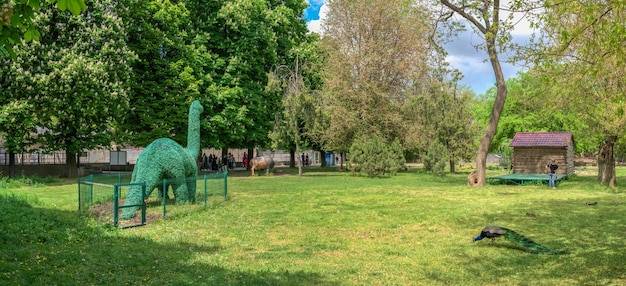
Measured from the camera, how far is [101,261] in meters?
7.93

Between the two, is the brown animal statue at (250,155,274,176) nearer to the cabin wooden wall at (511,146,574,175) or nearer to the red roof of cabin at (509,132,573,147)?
the red roof of cabin at (509,132,573,147)

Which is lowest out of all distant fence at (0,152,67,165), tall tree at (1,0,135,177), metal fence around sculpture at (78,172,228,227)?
metal fence around sculpture at (78,172,228,227)

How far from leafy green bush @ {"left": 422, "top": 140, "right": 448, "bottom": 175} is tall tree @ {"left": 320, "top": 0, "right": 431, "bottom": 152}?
2629 mm

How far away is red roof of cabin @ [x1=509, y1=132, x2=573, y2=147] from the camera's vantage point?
1287 inches

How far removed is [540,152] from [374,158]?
39.3ft

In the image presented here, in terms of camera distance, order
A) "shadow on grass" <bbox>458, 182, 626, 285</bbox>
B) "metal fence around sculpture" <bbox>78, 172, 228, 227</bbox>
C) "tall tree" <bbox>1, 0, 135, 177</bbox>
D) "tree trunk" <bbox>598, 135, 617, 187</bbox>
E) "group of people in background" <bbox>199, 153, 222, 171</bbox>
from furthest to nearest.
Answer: "group of people in background" <bbox>199, 153, 222, 171</bbox> < "tree trunk" <bbox>598, 135, 617, 187</bbox> < "tall tree" <bbox>1, 0, 135, 177</bbox> < "metal fence around sculpture" <bbox>78, 172, 228, 227</bbox> < "shadow on grass" <bbox>458, 182, 626, 285</bbox>

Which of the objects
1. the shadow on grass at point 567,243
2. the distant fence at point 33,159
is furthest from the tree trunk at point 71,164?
the shadow on grass at point 567,243

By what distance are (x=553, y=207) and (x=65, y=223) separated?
14.7 m

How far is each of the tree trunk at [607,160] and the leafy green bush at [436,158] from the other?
10.8 meters

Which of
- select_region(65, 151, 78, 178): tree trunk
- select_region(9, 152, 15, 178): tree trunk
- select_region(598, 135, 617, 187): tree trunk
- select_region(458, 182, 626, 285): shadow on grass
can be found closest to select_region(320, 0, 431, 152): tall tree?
select_region(598, 135, 617, 187): tree trunk

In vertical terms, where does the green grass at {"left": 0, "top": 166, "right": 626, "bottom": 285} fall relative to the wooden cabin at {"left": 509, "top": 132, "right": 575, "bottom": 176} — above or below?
below

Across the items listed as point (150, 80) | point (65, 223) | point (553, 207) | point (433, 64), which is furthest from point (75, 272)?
point (433, 64)

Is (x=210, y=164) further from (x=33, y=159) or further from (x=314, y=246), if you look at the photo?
(x=314, y=246)

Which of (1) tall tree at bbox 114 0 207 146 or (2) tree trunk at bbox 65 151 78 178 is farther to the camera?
(1) tall tree at bbox 114 0 207 146
